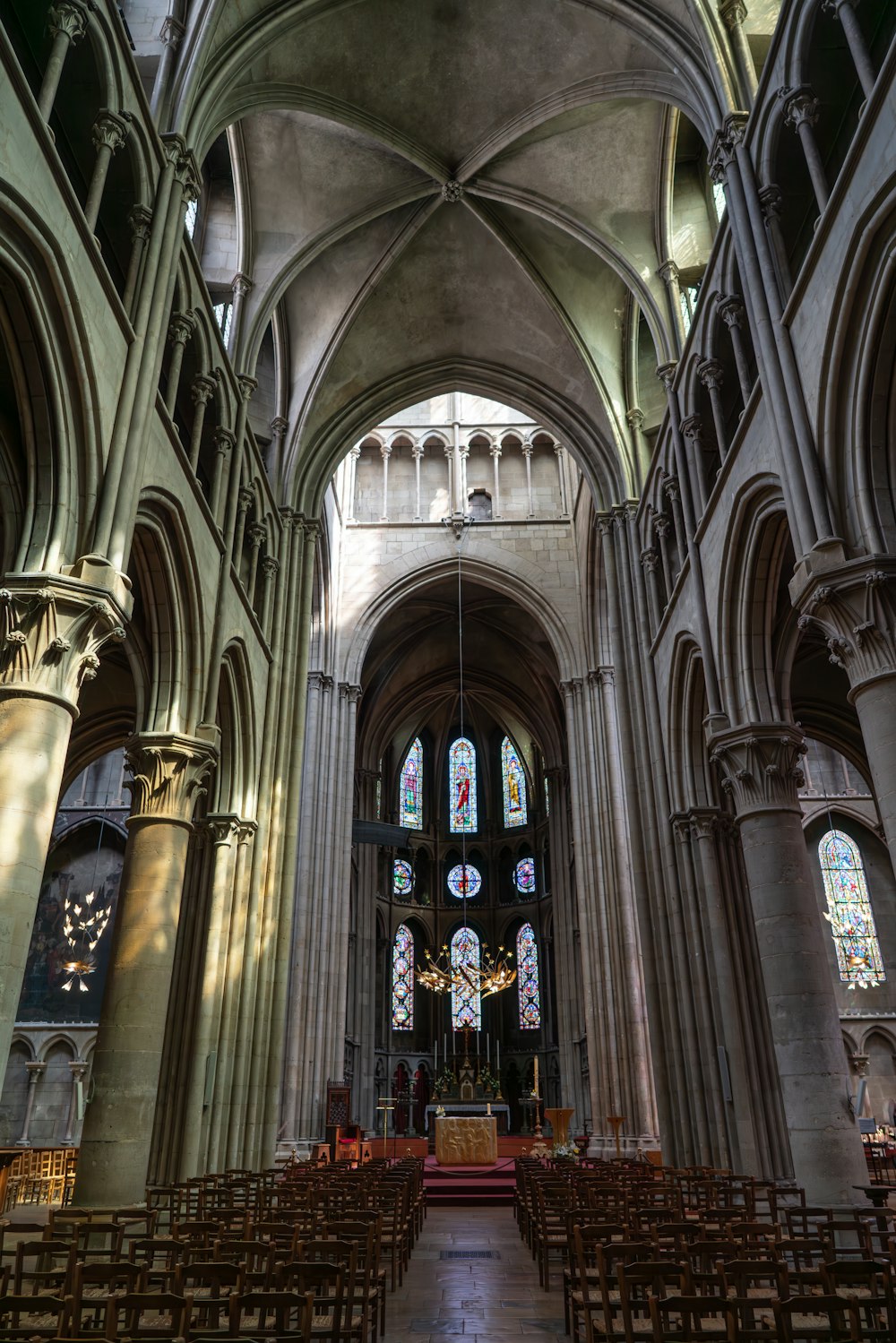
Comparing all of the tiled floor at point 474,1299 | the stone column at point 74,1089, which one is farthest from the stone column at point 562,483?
the tiled floor at point 474,1299

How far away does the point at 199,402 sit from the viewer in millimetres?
14055

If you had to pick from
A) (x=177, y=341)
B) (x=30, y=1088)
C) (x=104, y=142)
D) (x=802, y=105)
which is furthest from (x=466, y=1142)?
(x=802, y=105)

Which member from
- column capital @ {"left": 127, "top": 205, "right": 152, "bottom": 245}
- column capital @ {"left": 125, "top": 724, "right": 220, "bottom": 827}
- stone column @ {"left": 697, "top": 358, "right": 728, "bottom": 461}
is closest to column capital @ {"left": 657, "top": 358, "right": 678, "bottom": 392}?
stone column @ {"left": 697, "top": 358, "right": 728, "bottom": 461}

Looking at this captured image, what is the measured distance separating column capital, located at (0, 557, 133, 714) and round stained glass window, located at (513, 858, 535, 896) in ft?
116

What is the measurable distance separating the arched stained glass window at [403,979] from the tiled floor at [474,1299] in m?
27.9

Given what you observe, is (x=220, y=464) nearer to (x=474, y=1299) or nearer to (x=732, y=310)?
(x=732, y=310)

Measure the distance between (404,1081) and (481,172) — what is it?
3281 cm

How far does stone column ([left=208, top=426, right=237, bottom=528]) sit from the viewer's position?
1479 centimetres

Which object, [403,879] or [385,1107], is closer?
[385,1107]

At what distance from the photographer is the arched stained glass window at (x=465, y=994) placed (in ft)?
134

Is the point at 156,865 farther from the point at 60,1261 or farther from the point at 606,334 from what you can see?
the point at 606,334

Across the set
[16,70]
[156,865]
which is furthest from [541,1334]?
[16,70]

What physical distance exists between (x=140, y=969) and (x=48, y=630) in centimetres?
446

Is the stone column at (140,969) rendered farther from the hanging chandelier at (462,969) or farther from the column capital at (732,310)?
the hanging chandelier at (462,969)
